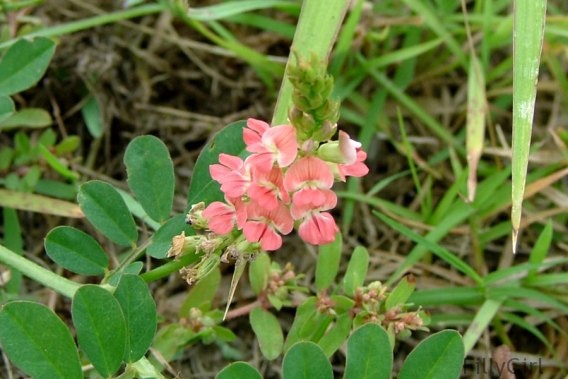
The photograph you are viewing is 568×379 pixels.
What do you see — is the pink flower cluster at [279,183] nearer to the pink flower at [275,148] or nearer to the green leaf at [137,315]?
the pink flower at [275,148]

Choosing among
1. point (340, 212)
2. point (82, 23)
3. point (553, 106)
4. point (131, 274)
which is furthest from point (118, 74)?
point (553, 106)

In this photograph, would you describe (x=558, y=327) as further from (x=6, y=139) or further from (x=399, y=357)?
(x=6, y=139)

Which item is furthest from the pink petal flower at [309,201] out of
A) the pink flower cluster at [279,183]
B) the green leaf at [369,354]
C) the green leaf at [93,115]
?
the green leaf at [93,115]

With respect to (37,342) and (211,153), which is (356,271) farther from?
(37,342)

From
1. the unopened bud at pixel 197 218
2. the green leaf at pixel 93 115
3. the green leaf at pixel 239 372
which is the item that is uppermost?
the unopened bud at pixel 197 218

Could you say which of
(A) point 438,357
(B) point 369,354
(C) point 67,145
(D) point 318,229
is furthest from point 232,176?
(C) point 67,145

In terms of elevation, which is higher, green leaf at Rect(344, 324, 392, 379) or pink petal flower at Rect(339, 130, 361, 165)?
pink petal flower at Rect(339, 130, 361, 165)

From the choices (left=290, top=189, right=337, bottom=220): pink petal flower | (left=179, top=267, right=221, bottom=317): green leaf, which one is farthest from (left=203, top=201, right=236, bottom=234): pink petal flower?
(left=179, top=267, right=221, bottom=317): green leaf

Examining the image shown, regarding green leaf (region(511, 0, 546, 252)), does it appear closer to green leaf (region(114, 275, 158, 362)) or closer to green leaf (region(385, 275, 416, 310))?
green leaf (region(385, 275, 416, 310))
